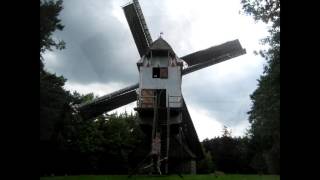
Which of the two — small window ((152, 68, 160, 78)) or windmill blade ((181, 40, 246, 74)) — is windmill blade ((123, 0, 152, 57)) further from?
small window ((152, 68, 160, 78))

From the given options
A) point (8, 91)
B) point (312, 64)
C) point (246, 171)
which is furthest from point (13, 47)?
point (246, 171)

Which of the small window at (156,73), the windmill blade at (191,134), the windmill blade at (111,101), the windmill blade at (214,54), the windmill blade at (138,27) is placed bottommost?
the windmill blade at (191,134)

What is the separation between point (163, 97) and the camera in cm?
1905

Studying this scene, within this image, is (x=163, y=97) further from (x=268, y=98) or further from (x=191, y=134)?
(x=268, y=98)

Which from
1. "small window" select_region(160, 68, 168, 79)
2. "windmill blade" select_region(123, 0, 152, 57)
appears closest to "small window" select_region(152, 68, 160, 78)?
"small window" select_region(160, 68, 168, 79)

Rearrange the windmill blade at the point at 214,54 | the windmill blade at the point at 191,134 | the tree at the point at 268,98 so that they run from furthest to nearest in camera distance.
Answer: the windmill blade at the point at 214,54, the windmill blade at the point at 191,134, the tree at the point at 268,98

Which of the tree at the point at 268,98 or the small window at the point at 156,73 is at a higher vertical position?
the small window at the point at 156,73

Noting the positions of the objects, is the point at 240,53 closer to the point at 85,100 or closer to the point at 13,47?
the point at 85,100

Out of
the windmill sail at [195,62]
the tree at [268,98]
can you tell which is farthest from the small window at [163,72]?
the tree at [268,98]

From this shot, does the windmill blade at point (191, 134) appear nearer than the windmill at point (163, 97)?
No

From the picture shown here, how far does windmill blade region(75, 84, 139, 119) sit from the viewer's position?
21.9 m

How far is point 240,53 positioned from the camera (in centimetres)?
2198

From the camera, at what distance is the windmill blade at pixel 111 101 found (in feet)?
72.0

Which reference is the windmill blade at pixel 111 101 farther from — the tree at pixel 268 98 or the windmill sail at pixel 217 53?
the tree at pixel 268 98
